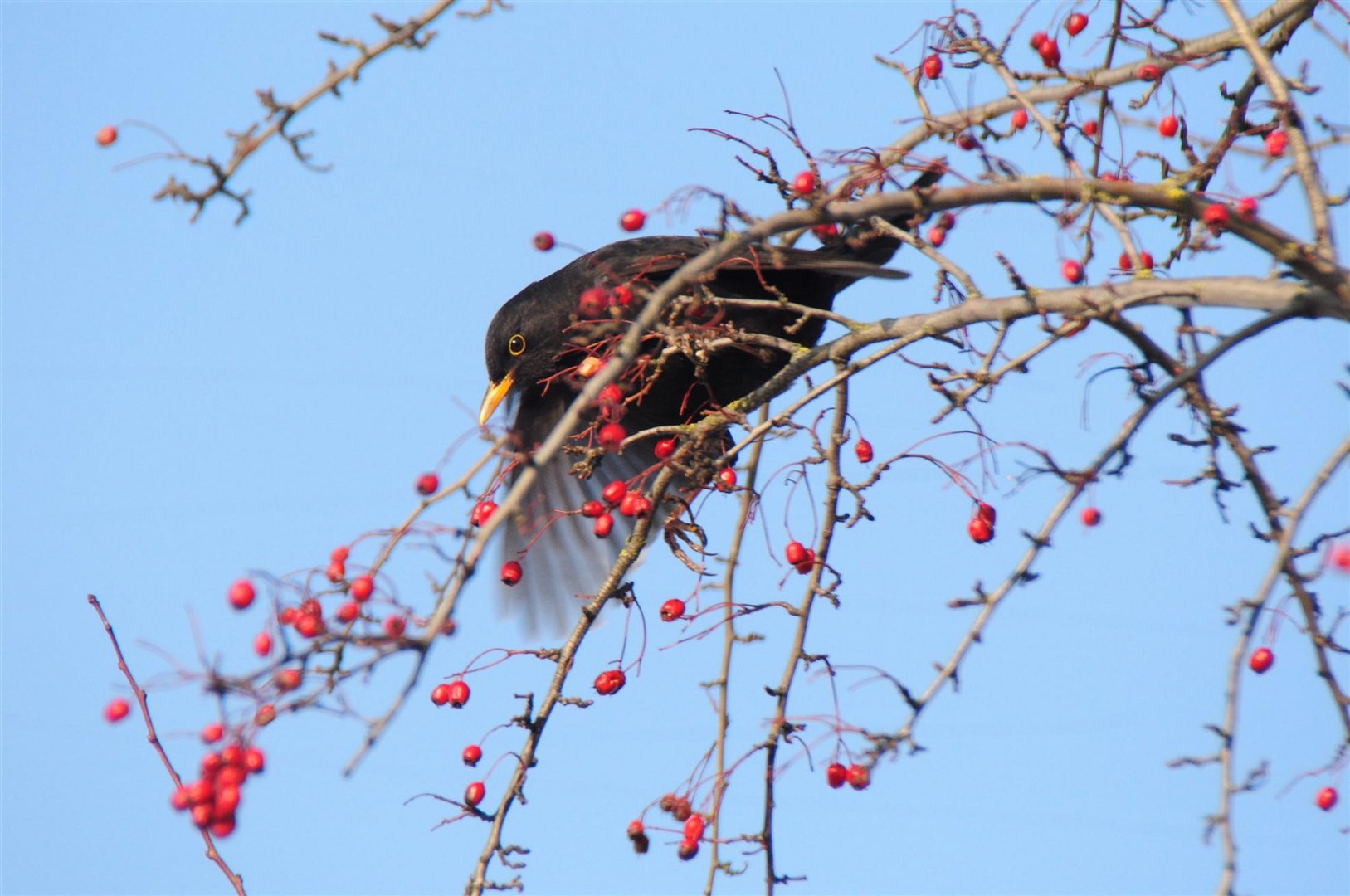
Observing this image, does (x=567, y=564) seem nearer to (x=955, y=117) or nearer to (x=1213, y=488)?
(x=955, y=117)

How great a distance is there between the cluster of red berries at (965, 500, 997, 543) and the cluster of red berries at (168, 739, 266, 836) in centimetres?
180

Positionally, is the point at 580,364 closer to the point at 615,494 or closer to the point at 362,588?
the point at 615,494

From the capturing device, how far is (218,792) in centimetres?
212

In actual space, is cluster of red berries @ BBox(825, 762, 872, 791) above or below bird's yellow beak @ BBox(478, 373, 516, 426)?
below

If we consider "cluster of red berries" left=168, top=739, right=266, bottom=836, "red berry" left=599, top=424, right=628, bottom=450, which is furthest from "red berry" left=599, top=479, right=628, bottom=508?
"cluster of red berries" left=168, top=739, right=266, bottom=836

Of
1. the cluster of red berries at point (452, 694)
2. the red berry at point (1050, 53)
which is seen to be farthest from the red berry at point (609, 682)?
the red berry at point (1050, 53)

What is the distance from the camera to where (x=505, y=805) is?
9.43ft

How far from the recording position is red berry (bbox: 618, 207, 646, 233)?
3057 millimetres

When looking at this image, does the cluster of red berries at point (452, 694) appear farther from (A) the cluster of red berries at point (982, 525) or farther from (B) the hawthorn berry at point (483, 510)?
(A) the cluster of red berries at point (982, 525)

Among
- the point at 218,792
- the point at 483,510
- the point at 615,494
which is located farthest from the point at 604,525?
the point at 218,792

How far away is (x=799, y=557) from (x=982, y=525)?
46cm

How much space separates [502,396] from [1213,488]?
11.1 feet

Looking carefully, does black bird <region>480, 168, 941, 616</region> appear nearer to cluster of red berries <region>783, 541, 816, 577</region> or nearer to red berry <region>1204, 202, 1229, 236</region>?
cluster of red berries <region>783, 541, 816, 577</region>

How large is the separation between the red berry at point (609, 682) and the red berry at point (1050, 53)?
77.6 inches
